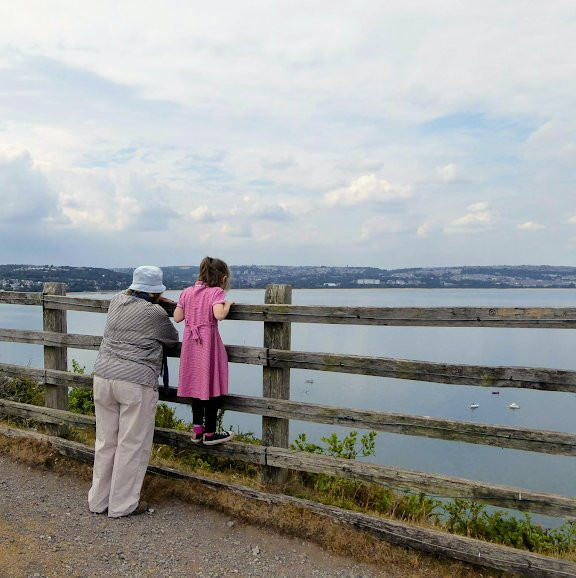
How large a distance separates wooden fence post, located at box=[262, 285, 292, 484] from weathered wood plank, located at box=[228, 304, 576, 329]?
128 millimetres

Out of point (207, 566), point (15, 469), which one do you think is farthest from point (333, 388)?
point (207, 566)

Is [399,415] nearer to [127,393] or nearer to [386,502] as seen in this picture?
[386,502]

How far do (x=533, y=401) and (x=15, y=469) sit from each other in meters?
16.3

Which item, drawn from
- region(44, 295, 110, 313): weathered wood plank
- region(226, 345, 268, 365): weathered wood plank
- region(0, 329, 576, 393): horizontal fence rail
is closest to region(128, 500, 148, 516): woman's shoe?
region(0, 329, 576, 393): horizontal fence rail

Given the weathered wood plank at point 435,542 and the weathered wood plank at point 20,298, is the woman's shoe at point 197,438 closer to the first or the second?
the weathered wood plank at point 435,542

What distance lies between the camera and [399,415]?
4402 millimetres

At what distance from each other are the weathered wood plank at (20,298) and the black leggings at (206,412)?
92.8 inches

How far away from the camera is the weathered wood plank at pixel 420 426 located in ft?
12.8

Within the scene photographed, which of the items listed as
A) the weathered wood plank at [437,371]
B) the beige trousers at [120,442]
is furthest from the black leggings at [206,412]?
the weathered wood plank at [437,371]

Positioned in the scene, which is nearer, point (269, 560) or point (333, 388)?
point (269, 560)

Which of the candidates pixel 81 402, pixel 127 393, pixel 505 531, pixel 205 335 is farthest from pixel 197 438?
pixel 81 402

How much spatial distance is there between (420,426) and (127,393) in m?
2.32

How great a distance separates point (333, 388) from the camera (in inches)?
752

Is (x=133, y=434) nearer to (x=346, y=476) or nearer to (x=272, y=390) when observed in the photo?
(x=272, y=390)
